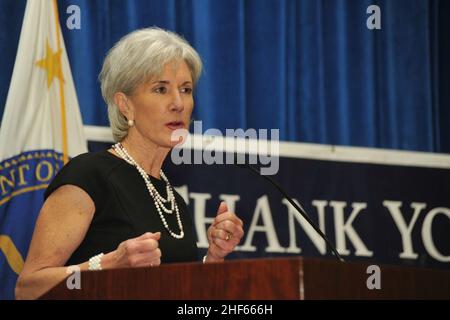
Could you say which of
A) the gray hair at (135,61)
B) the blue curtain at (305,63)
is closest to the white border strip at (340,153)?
the blue curtain at (305,63)

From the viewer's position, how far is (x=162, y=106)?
2.46 m

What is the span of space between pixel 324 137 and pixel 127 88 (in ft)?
6.60

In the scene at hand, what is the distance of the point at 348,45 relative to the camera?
4.45 m

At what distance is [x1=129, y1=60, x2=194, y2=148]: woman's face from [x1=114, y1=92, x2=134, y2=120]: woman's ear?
0.03m

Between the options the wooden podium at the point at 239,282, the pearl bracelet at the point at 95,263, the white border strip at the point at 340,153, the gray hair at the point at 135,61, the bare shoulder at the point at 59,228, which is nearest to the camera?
the wooden podium at the point at 239,282

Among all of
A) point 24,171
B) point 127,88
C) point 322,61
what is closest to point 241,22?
point 322,61

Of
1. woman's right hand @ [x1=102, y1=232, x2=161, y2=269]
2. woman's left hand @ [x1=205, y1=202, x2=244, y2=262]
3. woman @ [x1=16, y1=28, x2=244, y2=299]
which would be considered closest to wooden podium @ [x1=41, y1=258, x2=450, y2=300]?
woman's right hand @ [x1=102, y1=232, x2=161, y2=269]

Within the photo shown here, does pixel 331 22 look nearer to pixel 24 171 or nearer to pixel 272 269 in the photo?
pixel 24 171

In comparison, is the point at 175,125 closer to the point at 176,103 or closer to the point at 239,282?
the point at 176,103

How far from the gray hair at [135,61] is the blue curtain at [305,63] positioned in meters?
1.21

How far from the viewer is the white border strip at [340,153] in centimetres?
377

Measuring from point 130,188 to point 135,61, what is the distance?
0.40 meters

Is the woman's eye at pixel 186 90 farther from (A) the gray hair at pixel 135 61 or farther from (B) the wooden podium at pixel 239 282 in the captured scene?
(B) the wooden podium at pixel 239 282

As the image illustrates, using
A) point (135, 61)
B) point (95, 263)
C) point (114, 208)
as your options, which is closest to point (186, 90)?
point (135, 61)
